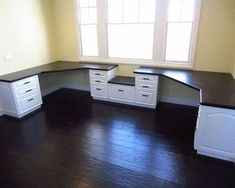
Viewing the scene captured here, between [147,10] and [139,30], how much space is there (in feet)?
1.31

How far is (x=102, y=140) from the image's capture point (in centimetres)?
267

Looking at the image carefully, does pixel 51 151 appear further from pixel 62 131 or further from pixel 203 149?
pixel 203 149

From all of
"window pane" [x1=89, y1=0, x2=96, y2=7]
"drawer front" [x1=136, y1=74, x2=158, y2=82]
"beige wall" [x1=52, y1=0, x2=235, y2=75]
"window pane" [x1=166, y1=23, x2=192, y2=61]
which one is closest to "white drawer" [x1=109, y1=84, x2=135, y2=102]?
"drawer front" [x1=136, y1=74, x2=158, y2=82]

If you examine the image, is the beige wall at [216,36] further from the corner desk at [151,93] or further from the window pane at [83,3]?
the window pane at [83,3]

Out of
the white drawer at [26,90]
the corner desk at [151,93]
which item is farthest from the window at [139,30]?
the white drawer at [26,90]

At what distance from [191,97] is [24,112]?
10.6 ft

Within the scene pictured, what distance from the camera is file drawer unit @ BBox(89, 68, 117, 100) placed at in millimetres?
3788

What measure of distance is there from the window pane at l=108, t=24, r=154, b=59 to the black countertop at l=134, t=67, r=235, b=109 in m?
0.42

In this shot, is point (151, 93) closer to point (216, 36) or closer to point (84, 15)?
point (216, 36)

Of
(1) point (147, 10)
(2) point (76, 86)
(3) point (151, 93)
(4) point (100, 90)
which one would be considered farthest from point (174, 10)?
(2) point (76, 86)

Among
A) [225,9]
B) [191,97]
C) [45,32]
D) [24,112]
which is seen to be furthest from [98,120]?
[225,9]

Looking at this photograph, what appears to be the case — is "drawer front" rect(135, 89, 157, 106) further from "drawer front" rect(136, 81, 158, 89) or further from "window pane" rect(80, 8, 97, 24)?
"window pane" rect(80, 8, 97, 24)

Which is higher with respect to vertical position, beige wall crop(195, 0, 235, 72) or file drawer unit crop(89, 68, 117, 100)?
beige wall crop(195, 0, 235, 72)

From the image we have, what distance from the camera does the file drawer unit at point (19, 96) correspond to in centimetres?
311
